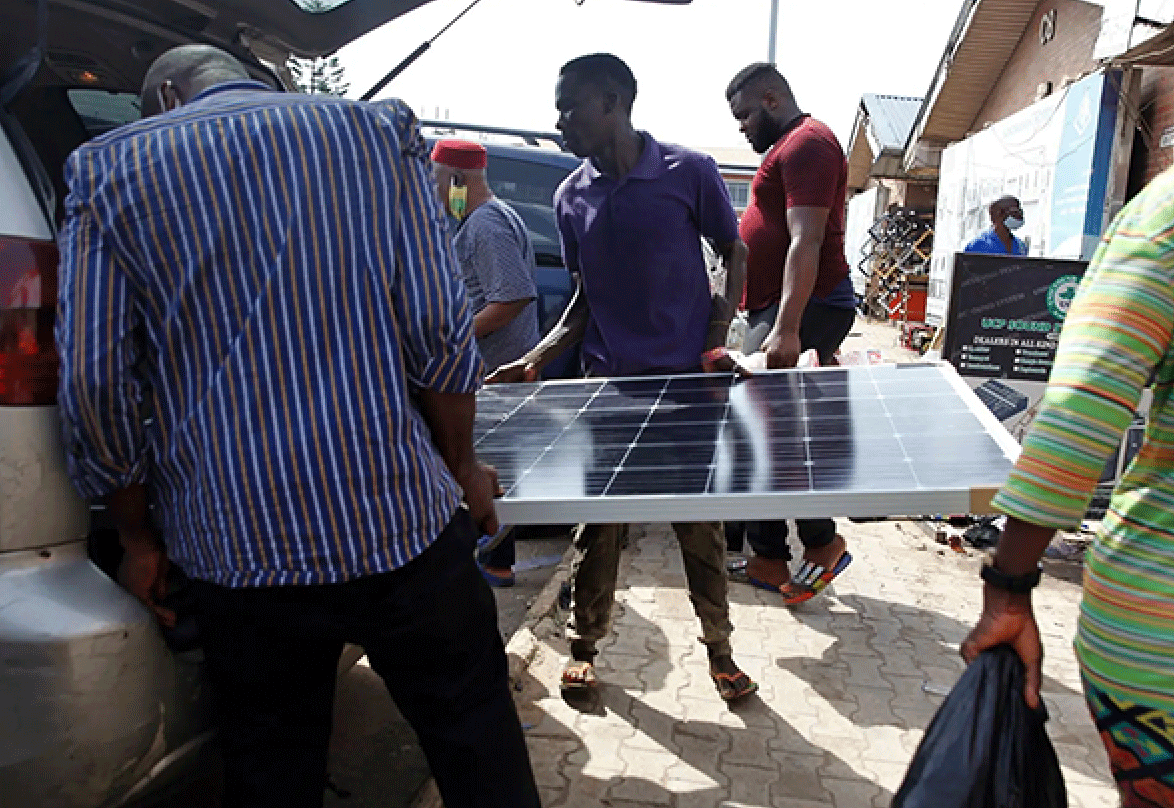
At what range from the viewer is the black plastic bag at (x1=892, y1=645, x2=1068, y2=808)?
161 centimetres

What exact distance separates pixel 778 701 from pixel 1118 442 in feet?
7.59

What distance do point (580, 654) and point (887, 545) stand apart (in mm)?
2757

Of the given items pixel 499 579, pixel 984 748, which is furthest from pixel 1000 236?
pixel 984 748

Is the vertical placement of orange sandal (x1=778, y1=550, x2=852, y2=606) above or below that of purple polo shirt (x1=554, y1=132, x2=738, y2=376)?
below

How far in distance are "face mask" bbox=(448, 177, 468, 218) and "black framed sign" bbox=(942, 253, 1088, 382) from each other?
3207 millimetres

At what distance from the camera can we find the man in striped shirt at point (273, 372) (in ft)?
5.43

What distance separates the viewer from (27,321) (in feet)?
5.88

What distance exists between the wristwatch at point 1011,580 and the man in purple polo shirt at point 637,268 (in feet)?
5.74

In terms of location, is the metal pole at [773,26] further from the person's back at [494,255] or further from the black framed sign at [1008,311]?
the person's back at [494,255]

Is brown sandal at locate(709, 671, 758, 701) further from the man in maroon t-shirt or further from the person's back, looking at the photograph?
the person's back

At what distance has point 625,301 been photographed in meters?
3.40

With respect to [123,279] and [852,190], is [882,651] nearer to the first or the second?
[123,279]

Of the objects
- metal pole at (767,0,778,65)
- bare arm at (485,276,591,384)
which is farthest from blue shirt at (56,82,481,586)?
metal pole at (767,0,778,65)

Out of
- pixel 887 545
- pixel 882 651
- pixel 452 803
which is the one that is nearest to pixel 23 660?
pixel 452 803
